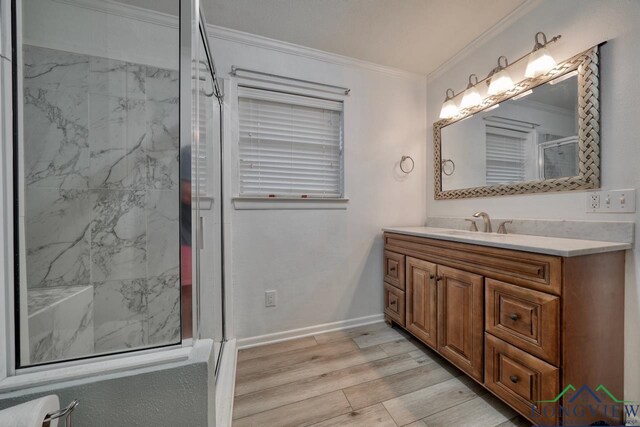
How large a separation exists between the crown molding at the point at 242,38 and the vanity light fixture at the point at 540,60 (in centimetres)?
97

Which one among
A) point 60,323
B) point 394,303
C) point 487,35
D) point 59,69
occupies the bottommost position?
point 394,303

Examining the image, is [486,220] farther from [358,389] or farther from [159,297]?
[159,297]

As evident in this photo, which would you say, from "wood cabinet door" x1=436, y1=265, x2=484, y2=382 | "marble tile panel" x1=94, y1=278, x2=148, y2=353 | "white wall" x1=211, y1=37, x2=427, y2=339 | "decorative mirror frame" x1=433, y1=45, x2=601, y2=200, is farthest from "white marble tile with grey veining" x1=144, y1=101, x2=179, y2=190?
"decorative mirror frame" x1=433, y1=45, x2=601, y2=200

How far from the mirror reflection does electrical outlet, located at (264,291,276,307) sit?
1.69 m

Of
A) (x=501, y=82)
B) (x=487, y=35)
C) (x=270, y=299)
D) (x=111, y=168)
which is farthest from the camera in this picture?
(x=270, y=299)

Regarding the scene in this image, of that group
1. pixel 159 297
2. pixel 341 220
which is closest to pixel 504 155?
pixel 341 220

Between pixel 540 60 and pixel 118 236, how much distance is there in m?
2.62

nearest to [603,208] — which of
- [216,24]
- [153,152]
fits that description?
[153,152]

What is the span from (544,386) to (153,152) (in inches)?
87.9

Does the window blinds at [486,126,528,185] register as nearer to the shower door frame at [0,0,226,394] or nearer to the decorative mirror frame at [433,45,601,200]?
the decorative mirror frame at [433,45,601,200]

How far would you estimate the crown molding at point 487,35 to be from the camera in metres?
1.52

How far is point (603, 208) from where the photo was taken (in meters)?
1.21

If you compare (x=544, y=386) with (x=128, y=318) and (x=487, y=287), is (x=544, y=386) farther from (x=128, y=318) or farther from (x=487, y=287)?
(x=128, y=318)

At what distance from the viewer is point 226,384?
1.39 meters
